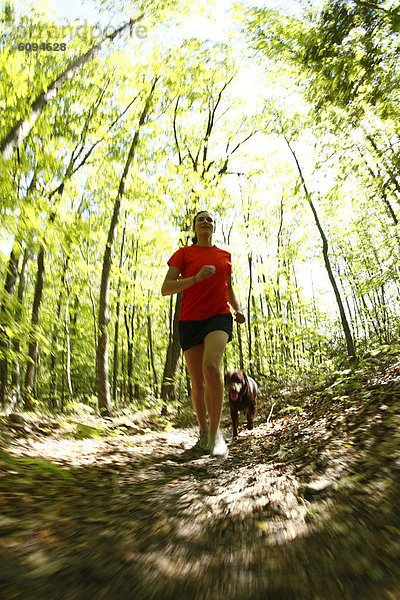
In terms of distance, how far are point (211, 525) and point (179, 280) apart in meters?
2.14

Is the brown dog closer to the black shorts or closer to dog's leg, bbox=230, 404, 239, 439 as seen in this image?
dog's leg, bbox=230, 404, 239, 439

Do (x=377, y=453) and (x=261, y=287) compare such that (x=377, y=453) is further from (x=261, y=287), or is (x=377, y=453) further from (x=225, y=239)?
(x=225, y=239)

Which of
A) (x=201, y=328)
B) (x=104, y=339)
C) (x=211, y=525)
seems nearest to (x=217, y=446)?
(x=201, y=328)

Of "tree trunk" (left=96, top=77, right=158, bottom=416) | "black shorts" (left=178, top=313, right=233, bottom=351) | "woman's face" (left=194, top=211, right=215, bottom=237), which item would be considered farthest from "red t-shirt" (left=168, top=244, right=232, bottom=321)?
"tree trunk" (left=96, top=77, right=158, bottom=416)

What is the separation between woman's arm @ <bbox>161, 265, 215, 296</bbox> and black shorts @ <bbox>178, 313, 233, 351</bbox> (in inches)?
14.6

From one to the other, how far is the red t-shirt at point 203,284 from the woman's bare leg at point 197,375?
1.15 feet

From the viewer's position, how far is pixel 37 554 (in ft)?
3.48

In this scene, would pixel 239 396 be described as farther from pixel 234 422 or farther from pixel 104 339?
pixel 104 339

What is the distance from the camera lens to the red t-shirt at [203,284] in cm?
320

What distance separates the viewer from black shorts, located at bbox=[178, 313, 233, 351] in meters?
3.09

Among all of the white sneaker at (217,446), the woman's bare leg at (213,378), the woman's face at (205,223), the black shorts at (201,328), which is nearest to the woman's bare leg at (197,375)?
the black shorts at (201,328)

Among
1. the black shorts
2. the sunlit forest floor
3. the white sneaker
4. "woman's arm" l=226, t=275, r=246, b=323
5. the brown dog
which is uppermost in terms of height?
"woman's arm" l=226, t=275, r=246, b=323

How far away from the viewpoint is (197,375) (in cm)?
331

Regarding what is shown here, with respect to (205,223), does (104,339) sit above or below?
below
